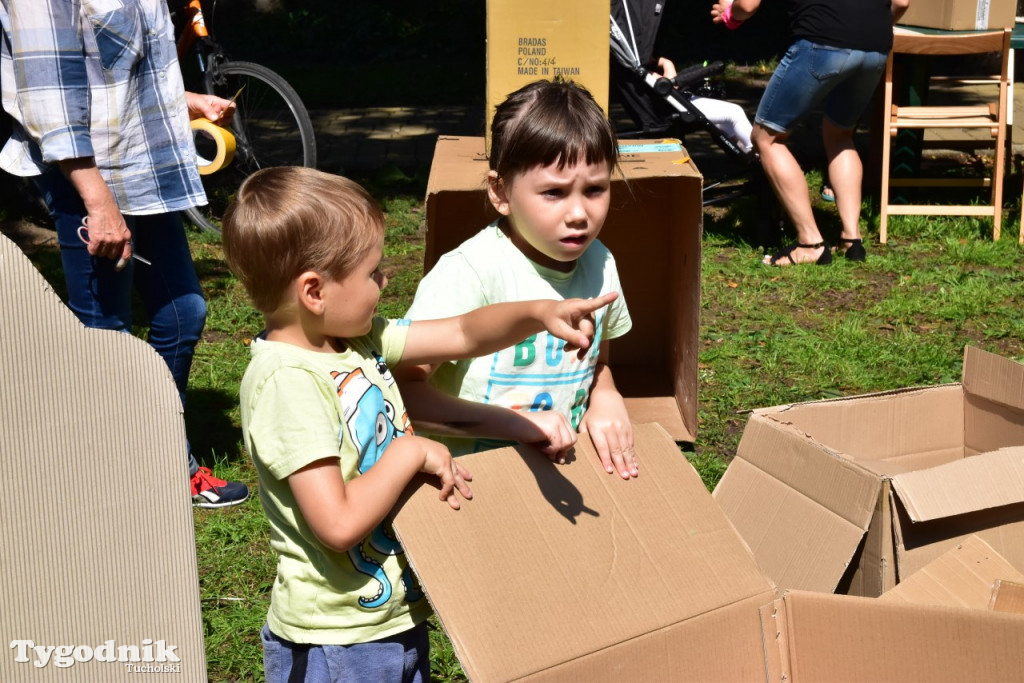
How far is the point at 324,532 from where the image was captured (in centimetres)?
160

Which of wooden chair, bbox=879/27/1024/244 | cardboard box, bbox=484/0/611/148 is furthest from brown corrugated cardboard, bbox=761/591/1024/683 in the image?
wooden chair, bbox=879/27/1024/244

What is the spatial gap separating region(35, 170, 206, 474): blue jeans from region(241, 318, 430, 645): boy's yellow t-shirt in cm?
127

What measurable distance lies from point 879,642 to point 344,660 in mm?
878

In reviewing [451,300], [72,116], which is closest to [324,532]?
[451,300]

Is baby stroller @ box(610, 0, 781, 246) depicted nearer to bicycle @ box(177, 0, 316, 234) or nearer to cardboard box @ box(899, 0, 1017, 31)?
cardboard box @ box(899, 0, 1017, 31)

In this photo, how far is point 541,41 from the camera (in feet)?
10.9

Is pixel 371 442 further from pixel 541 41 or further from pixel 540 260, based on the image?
pixel 541 41

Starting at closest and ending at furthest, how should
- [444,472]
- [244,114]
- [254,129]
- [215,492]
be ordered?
1. [444,472]
2. [215,492]
3. [244,114]
4. [254,129]

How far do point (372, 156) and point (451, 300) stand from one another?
5.87 meters

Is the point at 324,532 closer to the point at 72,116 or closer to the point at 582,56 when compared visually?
the point at 72,116

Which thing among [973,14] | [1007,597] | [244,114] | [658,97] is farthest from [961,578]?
[244,114]

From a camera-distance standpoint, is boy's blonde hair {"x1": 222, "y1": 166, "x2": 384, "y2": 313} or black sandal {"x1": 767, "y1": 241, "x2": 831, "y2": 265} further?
black sandal {"x1": 767, "y1": 241, "x2": 831, "y2": 265}

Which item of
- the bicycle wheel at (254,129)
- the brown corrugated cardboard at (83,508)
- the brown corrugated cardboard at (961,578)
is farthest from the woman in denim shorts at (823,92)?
the brown corrugated cardboard at (83,508)

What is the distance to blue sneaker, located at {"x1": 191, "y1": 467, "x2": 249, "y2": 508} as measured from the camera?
341cm
